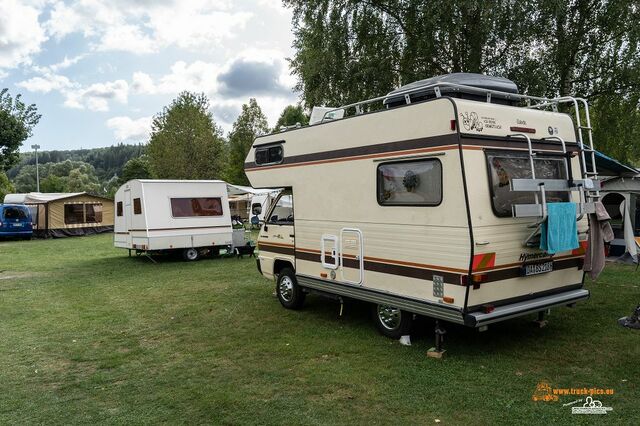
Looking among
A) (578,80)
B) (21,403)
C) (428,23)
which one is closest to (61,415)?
(21,403)

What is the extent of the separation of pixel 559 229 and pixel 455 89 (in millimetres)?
1937

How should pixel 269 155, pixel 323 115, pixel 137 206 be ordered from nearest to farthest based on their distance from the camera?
pixel 323 115 < pixel 269 155 < pixel 137 206

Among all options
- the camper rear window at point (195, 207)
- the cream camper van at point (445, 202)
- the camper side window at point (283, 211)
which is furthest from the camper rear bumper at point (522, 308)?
the camper rear window at point (195, 207)

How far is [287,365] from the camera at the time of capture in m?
5.41

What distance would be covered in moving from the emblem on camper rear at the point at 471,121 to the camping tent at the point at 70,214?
82.2 ft

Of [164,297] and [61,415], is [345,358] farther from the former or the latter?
[164,297]

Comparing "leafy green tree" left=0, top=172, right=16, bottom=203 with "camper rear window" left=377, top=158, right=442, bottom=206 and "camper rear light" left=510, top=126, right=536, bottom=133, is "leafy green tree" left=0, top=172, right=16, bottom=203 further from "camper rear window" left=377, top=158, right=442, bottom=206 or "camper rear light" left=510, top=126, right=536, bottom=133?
"camper rear light" left=510, top=126, right=536, bottom=133

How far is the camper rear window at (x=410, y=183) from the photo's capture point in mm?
5301

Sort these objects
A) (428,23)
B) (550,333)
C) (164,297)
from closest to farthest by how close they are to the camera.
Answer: (550,333), (164,297), (428,23)

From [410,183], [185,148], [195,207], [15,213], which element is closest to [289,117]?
[185,148]

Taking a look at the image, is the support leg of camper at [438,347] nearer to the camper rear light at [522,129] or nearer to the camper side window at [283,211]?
the camper rear light at [522,129]

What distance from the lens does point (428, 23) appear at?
1280 cm

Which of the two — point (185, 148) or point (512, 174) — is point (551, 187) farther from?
point (185, 148)

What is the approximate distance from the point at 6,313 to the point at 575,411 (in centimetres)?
858
